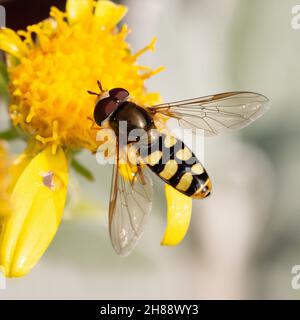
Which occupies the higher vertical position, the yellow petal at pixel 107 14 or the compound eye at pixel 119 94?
the yellow petal at pixel 107 14

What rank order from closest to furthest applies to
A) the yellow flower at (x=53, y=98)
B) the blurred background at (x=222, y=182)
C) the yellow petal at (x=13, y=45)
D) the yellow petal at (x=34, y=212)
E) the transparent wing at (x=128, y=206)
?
1. the transparent wing at (x=128, y=206)
2. the yellow petal at (x=34, y=212)
3. the yellow flower at (x=53, y=98)
4. the yellow petal at (x=13, y=45)
5. the blurred background at (x=222, y=182)

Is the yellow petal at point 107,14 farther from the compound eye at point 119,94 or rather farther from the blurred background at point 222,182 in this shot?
the blurred background at point 222,182

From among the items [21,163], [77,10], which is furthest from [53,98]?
[77,10]

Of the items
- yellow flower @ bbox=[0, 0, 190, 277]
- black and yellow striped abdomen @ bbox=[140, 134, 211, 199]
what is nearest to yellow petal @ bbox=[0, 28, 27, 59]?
yellow flower @ bbox=[0, 0, 190, 277]

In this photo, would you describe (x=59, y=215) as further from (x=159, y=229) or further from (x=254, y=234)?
(x=254, y=234)

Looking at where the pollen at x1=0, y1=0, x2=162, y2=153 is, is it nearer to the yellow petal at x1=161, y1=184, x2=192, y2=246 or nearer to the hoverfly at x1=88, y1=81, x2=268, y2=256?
the hoverfly at x1=88, y1=81, x2=268, y2=256

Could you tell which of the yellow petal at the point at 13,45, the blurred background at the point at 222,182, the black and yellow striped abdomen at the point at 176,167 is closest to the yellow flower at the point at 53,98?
the yellow petal at the point at 13,45

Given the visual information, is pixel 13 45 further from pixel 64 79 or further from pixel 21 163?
pixel 21 163
